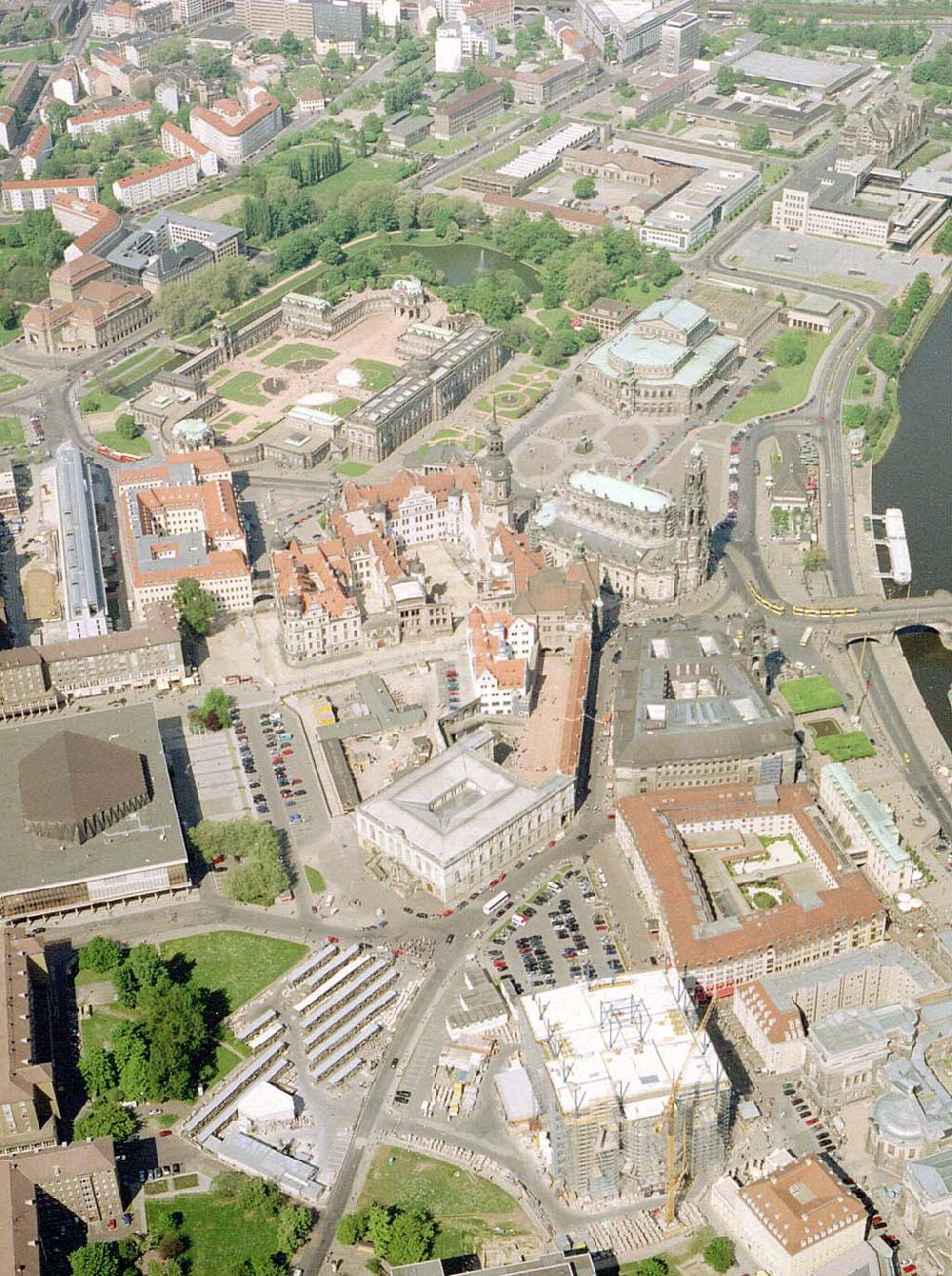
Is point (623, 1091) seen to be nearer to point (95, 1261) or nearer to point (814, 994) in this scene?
point (814, 994)

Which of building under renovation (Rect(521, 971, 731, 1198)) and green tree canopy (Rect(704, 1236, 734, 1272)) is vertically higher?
building under renovation (Rect(521, 971, 731, 1198))

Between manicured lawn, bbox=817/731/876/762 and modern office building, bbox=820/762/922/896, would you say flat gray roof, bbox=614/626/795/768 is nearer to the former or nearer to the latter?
modern office building, bbox=820/762/922/896

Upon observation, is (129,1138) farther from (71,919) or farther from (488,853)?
(488,853)

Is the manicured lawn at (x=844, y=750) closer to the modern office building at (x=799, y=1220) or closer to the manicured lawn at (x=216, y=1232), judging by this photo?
the modern office building at (x=799, y=1220)

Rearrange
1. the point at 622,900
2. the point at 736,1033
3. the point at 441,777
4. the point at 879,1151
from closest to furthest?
the point at 879,1151 < the point at 736,1033 < the point at 622,900 < the point at 441,777

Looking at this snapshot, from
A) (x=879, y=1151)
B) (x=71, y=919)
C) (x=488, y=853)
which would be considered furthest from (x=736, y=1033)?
(x=71, y=919)

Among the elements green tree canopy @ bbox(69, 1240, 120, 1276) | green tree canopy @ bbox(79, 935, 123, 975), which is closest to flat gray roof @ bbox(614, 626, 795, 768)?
green tree canopy @ bbox(79, 935, 123, 975)
